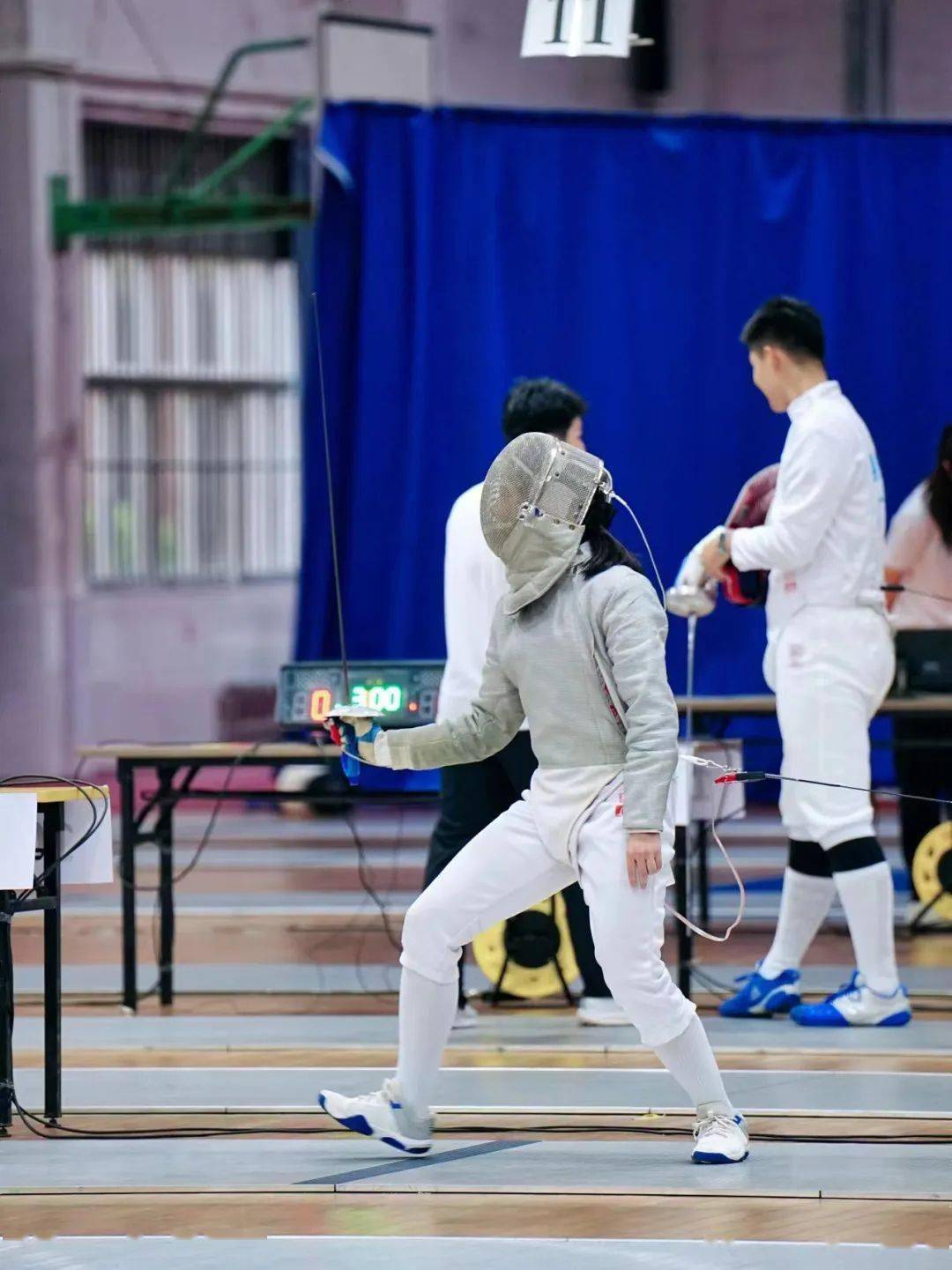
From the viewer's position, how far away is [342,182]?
8.77m

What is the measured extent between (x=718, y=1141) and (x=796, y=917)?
1625 millimetres

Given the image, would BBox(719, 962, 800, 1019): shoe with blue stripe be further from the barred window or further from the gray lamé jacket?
the barred window

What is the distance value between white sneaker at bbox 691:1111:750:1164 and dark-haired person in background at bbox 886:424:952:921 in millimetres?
3237

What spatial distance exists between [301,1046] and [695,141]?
5.11m

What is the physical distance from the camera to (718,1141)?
11.7 ft

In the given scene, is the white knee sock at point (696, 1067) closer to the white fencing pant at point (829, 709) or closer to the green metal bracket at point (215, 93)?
the white fencing pant at point (829, 709)

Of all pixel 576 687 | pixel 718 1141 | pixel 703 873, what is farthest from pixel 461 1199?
pixel 703 873

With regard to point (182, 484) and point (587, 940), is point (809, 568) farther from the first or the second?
point (182, 484)

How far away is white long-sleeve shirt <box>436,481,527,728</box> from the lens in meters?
4.95

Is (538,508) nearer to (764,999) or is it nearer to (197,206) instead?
(764,999)

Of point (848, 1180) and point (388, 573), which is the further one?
point (388, 573)

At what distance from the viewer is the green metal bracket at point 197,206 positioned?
33.8 feet

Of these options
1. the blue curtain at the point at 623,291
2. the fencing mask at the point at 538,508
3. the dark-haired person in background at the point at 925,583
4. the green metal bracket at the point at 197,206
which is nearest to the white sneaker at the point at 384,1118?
the fencing mask at the point at 538,508

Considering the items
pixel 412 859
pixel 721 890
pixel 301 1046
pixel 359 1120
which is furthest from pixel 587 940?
pixel 412 859
